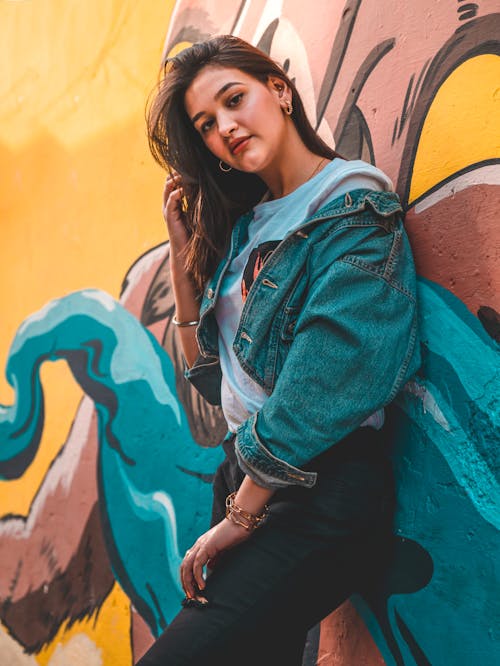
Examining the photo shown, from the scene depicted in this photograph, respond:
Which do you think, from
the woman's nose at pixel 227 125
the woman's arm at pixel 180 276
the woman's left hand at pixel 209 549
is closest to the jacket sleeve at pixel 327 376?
the woman's left hand at pixel 209 549

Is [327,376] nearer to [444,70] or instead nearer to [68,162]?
[444,70]

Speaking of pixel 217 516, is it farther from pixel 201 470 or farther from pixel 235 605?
pixel 201 470

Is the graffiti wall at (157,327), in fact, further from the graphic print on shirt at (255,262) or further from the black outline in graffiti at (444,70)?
the graphic print on shirt at (255,262)

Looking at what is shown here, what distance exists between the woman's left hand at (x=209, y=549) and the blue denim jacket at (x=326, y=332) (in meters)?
0.14

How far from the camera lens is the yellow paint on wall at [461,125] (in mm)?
1650

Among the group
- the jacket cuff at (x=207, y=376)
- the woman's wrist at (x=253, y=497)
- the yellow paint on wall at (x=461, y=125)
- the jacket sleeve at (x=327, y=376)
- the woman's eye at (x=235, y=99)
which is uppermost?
the woman's eye at (x=235, y=99)

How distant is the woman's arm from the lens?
86.0 inches

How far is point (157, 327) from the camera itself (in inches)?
116

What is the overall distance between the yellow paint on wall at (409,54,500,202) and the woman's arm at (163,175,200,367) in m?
0.67

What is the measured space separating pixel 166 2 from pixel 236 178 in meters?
1.39

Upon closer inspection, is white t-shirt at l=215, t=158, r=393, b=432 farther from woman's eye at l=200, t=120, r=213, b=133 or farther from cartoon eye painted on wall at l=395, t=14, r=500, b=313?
woman's eye at l=200, t=120, r=213, b=133

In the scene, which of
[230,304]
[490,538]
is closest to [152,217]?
[230,304]

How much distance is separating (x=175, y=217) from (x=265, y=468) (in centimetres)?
91

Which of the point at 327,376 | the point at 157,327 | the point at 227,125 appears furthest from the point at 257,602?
the point at 157,327
